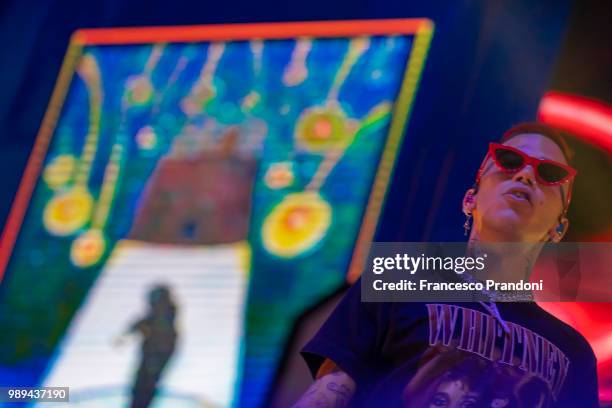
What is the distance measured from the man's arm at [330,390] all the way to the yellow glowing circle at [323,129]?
0.62 m

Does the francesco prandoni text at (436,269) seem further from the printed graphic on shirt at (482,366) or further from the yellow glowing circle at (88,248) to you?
the yellow glowing circle at (88,248)

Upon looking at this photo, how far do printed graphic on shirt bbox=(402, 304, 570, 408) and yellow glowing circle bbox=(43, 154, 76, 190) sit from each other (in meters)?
1.02

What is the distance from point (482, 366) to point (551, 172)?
466mm

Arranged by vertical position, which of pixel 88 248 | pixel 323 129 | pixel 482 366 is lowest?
pixel 482 366

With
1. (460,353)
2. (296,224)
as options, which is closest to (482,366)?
(460,353)

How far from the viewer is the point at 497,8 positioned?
6.99 feet

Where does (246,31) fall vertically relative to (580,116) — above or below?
above

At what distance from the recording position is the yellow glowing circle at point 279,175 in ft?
6.51

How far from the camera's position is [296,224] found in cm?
194

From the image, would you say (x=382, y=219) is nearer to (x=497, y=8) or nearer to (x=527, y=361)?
(x=527, y=361)

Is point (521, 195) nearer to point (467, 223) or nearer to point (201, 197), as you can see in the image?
point (467, 223)

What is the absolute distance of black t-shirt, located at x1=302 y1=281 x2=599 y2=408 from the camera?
5.13 feet

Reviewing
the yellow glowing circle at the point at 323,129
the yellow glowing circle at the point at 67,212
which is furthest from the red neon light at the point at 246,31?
the yellow glowing circle at the point at 67,212

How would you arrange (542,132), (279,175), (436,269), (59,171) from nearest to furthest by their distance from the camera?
(436,269) < (542,132) < (279,175) < (59,171)
